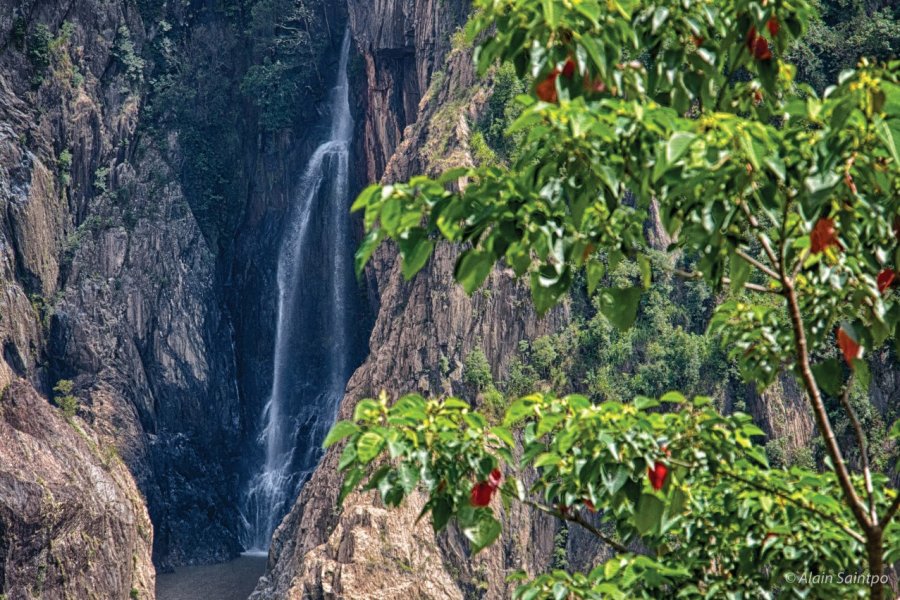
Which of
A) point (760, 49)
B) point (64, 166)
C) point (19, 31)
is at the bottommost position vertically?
point (760, 49)

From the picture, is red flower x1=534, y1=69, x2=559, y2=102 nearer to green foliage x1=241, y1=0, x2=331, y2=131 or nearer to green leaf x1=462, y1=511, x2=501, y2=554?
green leaf x1=462, y1=511, x2=501, y2=554

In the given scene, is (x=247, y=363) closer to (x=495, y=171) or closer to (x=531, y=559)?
(x=531, y=559)

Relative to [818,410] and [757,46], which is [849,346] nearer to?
[818,410]

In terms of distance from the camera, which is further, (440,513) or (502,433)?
(440,513)

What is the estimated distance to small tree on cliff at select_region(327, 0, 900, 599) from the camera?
20.2 ft

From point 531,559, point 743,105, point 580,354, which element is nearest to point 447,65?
point 580,354

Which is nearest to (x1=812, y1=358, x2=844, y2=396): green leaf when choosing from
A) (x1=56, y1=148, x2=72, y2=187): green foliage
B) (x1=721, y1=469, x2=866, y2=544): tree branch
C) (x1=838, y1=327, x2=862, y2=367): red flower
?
(x1=838, y1=327, x2=862, y2=367): red flower

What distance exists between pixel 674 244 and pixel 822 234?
0.99 meters

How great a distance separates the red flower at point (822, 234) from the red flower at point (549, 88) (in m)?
1.48

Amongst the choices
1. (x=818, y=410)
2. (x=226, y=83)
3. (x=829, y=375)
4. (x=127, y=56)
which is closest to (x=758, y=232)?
(x=829, y=375)

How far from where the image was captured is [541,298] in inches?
260

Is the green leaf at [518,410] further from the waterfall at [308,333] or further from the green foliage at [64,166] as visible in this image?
the green foliage at [64,166]

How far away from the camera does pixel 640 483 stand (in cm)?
705

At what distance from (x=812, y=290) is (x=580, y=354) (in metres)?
27.9
